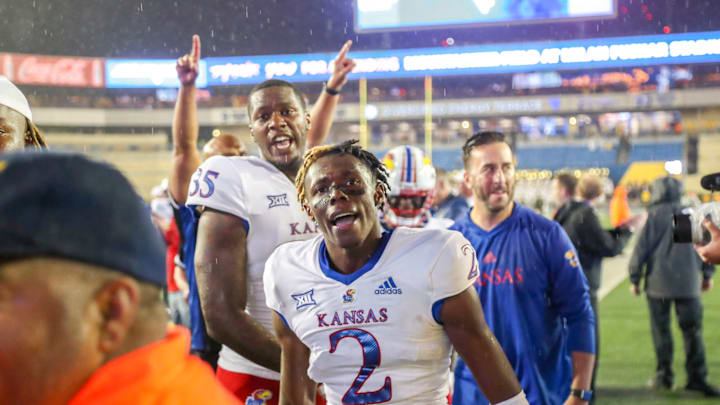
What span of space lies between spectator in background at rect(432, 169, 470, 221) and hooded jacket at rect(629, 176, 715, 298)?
1649mm

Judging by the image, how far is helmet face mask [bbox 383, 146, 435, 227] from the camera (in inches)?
181

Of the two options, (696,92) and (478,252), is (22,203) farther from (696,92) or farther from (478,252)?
(696,92)

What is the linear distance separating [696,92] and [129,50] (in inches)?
1405

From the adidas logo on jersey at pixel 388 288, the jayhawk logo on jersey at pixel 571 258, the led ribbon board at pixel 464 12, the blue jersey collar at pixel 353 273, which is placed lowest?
the jayhawk logo on jersey at pixel 571 258

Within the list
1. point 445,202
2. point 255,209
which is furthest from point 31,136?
point 445,202

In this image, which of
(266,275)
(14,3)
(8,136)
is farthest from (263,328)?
(14,3)

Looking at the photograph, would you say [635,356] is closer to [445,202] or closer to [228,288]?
[445,202]

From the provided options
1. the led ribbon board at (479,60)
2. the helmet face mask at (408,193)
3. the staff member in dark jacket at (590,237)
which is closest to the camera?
the helmet face mask at (408,193)

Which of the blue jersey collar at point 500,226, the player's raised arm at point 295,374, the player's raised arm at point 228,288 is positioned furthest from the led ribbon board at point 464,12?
the player's raised arm at point 295,374

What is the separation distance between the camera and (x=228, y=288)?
262cm

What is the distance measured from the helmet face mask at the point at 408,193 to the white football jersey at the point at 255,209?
6.03ft

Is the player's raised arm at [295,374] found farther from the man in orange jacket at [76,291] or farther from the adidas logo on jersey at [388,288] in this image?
the man in orange jacket at [76,291]

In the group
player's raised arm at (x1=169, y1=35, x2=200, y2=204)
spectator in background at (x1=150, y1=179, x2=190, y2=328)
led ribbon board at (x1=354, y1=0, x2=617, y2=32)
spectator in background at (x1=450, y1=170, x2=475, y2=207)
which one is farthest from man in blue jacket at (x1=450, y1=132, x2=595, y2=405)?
led ribbon board at (x1=354, y1=0, x2=617, y2=32)

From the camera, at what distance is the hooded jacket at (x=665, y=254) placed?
6.56m
